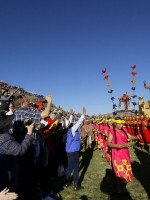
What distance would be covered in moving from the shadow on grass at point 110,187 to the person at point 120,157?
146mm

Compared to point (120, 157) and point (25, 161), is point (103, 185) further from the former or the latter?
point (25, 161)

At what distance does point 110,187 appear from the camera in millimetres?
5559

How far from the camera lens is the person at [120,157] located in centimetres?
465

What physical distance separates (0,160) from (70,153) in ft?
11.9

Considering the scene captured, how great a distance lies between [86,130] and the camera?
12312mm

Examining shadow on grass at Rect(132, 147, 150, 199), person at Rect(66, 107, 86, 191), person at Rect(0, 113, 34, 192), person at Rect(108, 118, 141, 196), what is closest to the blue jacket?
person at Rect(66, 107, 86, 191)

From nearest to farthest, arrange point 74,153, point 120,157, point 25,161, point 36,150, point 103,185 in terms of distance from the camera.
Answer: point 25,161 → point 36,150 → point 120,157 → point 74,153 → point 103,185

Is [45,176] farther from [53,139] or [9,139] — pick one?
[9,139]

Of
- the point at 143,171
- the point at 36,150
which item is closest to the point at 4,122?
the point at 36,150

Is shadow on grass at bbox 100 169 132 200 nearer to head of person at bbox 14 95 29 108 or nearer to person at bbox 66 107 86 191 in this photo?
person at bbox 66 107 86 191

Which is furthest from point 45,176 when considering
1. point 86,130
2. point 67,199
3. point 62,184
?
point 86,130

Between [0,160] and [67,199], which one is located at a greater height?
[0,160]

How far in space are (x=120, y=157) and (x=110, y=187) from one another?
1.48m

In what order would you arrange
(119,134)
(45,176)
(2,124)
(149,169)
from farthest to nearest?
Result: (149,169) → (119,134) → (45,176) → (2,124)
